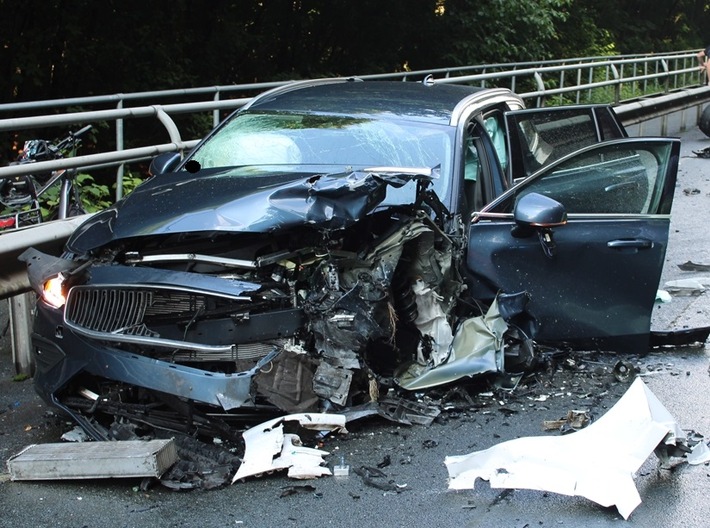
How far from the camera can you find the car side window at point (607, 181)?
19.1 feet

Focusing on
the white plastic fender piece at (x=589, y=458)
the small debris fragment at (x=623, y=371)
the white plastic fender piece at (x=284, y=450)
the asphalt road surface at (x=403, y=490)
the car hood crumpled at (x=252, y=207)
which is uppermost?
the car hood crumpled at (x=252, y=207)

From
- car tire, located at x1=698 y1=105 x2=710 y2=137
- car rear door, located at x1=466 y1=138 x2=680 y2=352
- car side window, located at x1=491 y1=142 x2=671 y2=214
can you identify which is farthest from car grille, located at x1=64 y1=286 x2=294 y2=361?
car tire, located at x1=698 y1=105 x2=710 y2=137

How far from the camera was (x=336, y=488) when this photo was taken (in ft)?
14.4

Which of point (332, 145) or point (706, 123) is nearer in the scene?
point (332, 145)

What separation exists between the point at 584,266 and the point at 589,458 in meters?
1.63

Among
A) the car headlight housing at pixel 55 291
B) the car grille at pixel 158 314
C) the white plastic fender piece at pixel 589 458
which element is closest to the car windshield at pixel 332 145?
the car grille at pixel 158 314

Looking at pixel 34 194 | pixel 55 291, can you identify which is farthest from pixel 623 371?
pixel 34 194

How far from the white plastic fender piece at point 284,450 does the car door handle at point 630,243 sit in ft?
6.53

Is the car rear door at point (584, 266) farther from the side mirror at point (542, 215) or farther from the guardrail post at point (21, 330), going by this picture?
the guardrail post at point (21, 330)

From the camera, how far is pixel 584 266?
18.6ft

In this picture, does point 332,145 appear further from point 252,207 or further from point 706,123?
point 706,123

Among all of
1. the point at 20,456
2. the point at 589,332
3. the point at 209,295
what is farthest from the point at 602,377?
the point at 20,456

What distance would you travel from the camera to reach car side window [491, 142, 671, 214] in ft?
19.1

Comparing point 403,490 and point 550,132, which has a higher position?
point 550,132
